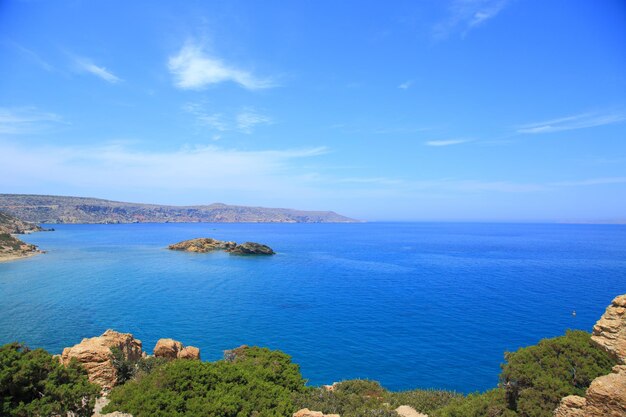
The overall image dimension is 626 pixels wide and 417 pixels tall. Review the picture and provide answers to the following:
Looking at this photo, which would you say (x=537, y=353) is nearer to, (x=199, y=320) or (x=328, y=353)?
(x=328, y=353)

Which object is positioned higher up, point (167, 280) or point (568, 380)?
point (568, 380)

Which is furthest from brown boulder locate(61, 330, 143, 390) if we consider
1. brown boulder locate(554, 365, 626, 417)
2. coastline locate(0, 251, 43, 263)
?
coastline locate(0, 251, 43, 263)

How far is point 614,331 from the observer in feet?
48.3

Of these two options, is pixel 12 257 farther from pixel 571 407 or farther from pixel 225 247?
pixel 571 407

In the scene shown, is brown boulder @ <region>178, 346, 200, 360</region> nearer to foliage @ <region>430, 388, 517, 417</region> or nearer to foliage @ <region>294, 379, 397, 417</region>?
foliage @ <region>294, 379, 397, 417</region>

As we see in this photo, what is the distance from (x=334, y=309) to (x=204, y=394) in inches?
1147

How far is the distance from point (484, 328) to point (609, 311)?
20836mm

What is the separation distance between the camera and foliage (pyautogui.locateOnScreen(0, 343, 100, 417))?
11.2 metres

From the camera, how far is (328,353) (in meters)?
28.5

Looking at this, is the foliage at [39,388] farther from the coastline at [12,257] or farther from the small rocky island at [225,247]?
the small rocky island at [225,247]

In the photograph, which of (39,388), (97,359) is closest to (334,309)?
(97,359)

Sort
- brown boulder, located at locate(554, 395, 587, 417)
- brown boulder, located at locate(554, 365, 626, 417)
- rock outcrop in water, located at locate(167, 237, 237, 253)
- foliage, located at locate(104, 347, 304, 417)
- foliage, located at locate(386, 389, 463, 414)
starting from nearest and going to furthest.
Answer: brown boulder, located at locate(554, 365, 626, 417), brown boulder, located at locate(554, 395, 587, 417), foliage, located at locate(104, 347, 304, 417), foliage, located at locate(386, 389, 463, 414), rock outcrop in water, located at locate(167, 237, 237, 253)

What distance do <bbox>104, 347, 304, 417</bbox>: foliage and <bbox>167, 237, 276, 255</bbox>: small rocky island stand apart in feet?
264

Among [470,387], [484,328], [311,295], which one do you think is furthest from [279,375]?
[311,295]
